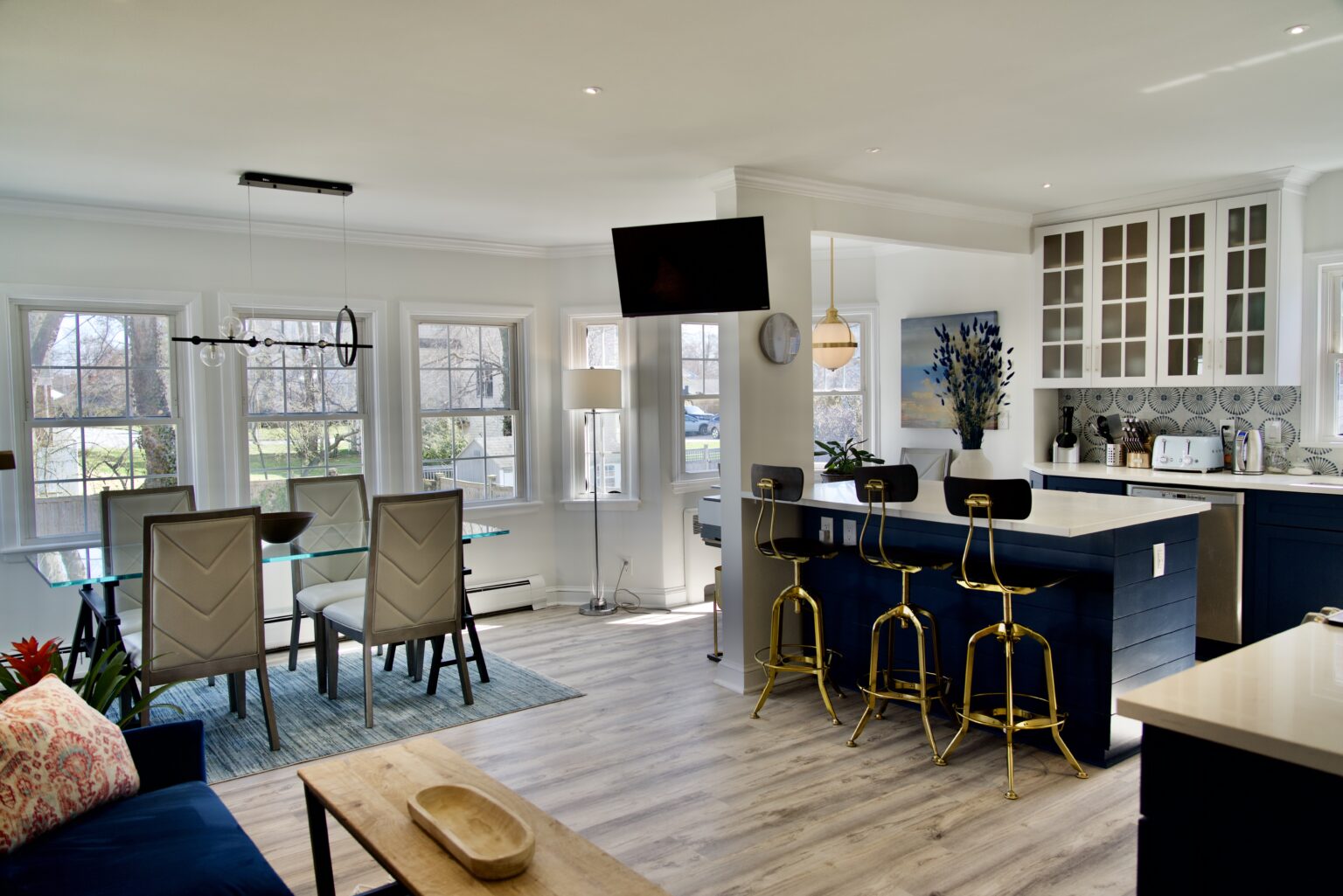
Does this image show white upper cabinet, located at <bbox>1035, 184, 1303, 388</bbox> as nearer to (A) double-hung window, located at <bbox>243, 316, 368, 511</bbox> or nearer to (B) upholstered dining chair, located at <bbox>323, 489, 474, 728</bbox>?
(B) upholstered dining chair, located at <bbox>323, 489, 474, 728</bbox>

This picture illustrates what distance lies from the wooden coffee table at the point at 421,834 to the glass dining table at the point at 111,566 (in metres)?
1.67

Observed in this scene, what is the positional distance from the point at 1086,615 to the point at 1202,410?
2603 millimetres

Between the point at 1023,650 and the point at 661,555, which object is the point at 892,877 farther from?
the point at 661,555

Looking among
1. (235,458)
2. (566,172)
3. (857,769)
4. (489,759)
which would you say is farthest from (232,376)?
(857,769)

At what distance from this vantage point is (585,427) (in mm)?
6508

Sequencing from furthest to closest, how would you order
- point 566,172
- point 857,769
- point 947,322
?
point 947,322 < point 566,172 < point 857,769

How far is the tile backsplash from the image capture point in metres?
4.86

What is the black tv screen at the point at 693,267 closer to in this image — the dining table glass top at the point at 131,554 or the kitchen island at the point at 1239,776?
the dining table glass top at the point at 131,554

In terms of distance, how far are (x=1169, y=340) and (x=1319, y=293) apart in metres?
0.73

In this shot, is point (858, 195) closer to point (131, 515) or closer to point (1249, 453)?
point (1249, 453)

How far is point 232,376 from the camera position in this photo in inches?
207

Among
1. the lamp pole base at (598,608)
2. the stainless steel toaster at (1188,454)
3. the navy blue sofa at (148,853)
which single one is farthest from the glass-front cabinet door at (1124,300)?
the navy blue sofa at (148,853)

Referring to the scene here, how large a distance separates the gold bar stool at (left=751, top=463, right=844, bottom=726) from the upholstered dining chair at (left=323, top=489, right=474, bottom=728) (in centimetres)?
143

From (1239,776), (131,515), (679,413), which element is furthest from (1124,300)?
(131,515)
